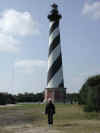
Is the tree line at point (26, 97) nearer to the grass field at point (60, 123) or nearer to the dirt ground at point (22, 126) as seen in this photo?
the grass field at point (60, 123)

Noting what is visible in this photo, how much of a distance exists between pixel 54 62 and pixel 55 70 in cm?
132

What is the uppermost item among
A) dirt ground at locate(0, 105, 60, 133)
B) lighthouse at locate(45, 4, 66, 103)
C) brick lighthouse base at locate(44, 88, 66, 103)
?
lighthouse at locate(45, 4, 66, 103)

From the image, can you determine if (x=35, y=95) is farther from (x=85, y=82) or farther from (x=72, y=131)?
(x=72, y=131)

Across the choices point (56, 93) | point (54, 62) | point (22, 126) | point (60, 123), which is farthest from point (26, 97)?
point (22, 126)

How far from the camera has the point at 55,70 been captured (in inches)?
1570

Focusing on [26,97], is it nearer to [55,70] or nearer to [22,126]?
[55,70]

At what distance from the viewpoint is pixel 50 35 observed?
41.9 m

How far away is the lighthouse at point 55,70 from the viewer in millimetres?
39875

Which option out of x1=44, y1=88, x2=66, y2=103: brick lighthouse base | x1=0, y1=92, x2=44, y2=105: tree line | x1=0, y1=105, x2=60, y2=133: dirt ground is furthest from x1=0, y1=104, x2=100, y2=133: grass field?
x1=0, y1=92, x2=44, y2=105: tree line

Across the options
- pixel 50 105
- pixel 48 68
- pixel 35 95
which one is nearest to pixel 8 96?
pixel 35 95

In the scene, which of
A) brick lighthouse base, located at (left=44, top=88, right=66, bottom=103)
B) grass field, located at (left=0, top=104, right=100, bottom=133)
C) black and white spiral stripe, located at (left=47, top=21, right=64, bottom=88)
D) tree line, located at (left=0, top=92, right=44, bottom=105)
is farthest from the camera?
tree line, located at (left=0, top=92, right=44, bottom=105)

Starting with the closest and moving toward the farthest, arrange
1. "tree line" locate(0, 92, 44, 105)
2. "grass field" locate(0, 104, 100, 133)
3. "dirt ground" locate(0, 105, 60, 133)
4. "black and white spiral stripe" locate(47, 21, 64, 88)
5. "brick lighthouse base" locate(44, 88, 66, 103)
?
1. "dirt ground" locate(0, 105, 60, 133)
2. "grass field" locate(0, 104, 100, 133)
3. "black and white spiral stripe" locate(47, 21, 64, 88)
4. "brick lighthouse base" locate(44, 88, 66, 103)
5. "tree line" locate(0, 92, 44, 105)

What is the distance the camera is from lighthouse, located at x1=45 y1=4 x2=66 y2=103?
39.9 m

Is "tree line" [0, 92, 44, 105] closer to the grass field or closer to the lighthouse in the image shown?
the lighthouse
